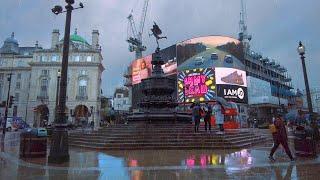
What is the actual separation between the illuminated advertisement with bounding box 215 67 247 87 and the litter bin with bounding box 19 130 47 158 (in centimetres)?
5049

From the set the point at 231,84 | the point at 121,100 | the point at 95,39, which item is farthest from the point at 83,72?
the point at 121,100

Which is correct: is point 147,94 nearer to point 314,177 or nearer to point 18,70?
point 314,177

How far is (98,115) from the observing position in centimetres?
7906

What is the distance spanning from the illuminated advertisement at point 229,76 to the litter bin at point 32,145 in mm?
50495

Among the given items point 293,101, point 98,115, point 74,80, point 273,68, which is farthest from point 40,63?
point 293,101

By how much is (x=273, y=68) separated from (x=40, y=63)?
205 feet

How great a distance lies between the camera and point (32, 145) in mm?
13227

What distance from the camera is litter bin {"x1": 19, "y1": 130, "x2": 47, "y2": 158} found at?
13.1 metres

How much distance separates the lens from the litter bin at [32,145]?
13109mm

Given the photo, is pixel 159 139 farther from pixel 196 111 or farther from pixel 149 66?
pixel 149 66

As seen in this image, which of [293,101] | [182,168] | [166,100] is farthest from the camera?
[293,101]

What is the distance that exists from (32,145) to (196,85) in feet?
171

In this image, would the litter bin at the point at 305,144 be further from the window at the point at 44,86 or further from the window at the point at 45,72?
the window at the point at 44,86

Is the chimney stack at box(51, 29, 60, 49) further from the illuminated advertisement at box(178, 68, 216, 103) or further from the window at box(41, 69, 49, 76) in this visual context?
the illuminated advertisement at box(178, 68, 216, 103)
